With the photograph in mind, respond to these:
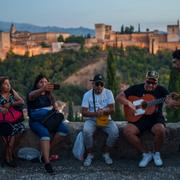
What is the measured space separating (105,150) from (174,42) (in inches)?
2769

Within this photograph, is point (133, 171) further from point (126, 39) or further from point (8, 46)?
point (126, 39)

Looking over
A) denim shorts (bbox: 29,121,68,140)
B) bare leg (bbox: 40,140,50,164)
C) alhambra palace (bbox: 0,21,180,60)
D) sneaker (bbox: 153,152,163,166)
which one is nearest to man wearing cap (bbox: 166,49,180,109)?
sneaker (bbox: 153,152,163,166)

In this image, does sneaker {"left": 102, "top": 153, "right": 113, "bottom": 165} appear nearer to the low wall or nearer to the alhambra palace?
the low wall

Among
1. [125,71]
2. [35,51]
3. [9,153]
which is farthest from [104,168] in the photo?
[35,51]

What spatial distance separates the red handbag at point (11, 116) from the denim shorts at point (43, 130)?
0.19 metres

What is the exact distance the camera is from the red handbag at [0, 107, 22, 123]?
538 centimetres

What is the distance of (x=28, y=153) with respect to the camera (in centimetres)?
559

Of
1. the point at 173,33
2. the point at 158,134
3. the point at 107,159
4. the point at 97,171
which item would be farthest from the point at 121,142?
the point at 173,33

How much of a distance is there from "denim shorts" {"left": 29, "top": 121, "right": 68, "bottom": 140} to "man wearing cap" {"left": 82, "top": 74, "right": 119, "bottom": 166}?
27 cm

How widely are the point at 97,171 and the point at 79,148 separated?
0.49m

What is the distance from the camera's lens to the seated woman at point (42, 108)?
17.7 ft

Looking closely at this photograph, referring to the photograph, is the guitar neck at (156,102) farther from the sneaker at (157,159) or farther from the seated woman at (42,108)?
the seated woman at (42,108)

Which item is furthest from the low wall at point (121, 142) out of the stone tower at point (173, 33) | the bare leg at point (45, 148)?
the stone tower at point (173, 33)

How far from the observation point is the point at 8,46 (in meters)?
69.9
